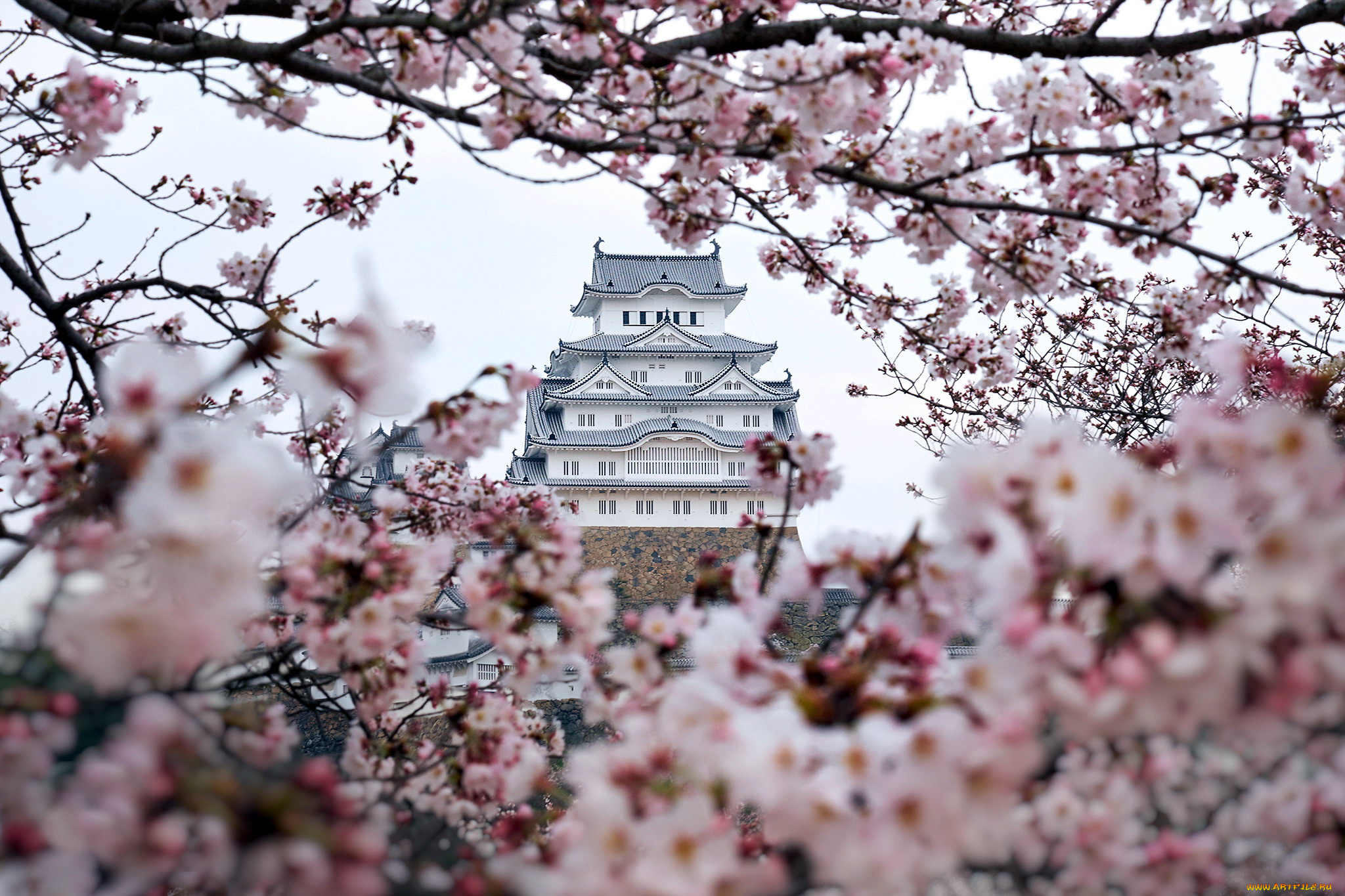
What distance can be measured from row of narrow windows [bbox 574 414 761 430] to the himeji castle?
0.02m

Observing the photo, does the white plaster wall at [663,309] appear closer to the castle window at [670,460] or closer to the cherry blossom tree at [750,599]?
the castle window at [670,460]

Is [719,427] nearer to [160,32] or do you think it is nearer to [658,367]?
[658,367]

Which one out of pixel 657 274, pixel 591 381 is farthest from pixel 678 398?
pixel 657 274

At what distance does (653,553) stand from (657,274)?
26.8ft

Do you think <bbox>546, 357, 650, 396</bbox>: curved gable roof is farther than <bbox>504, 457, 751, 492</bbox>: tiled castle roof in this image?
Yes

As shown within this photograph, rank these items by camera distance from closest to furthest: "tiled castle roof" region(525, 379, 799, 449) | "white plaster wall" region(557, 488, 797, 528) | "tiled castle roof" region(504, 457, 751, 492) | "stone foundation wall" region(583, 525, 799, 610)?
"stone foundation wall" region(583, 525, 799, 610) < "tiled castle roof" region(504, 457, 751, 492) < "tiled castle roof" region(525, 379, 799, 449) < "white plaster wall" region(557, 488, 797, 528)

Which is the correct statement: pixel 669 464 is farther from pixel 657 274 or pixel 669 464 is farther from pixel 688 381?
pixel 657 274

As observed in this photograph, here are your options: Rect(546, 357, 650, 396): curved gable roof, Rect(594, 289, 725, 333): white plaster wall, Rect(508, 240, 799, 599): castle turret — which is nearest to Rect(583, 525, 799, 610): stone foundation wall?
Rect(508, 240, 799, 599): castle turret

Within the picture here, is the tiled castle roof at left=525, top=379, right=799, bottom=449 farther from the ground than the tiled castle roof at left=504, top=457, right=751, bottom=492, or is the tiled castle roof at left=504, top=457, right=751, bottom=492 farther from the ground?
the tiled castle roof at left=525, top=379, right=799, bottom=449

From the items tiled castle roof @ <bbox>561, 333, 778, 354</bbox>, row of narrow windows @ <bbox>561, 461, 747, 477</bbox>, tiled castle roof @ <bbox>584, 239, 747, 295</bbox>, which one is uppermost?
tiled castle roof @ <bbox>584, 239, 747, 295</bbox>

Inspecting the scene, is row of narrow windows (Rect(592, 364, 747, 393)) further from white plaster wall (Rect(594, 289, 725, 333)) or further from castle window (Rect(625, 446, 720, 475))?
castle window (Rect(625, 446, 720, 475))

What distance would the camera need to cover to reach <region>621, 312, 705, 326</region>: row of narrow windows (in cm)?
2500

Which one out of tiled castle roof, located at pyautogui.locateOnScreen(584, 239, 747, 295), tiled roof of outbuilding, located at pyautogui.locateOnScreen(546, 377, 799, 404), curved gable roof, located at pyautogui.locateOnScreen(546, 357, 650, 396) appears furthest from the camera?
tiled castle roof, located at pyautogui.locateOnScreen(584, 239, 747, 295)

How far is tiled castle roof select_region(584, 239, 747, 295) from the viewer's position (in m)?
24.7
